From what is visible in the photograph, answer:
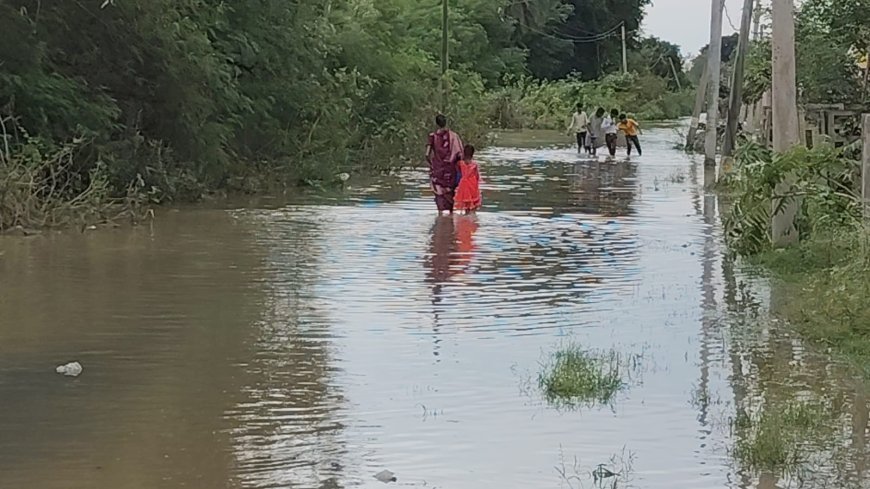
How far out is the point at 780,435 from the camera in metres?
7.11

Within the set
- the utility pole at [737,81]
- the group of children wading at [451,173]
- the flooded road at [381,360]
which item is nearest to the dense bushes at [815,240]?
the flooded road at [381,360]

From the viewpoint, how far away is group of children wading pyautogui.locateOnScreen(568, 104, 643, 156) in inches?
1570

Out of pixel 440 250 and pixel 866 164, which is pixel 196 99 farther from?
pixel 866 164

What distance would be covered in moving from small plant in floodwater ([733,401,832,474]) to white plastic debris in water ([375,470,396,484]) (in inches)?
68.3

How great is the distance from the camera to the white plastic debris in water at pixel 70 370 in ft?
29.5

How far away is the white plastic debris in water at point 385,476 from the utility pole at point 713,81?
2764cm

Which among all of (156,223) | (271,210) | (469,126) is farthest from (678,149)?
(156,223)

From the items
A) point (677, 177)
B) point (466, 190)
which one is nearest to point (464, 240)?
point (466, 190)

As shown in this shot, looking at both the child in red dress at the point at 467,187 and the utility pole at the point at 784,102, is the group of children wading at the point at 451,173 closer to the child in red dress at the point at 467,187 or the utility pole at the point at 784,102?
the child in red dress at the point at 467,187

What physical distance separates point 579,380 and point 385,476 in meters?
2.27

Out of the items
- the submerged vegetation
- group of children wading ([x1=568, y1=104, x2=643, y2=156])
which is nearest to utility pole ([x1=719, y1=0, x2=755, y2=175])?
group of children wading ([x1=568, y1=104, x2=643, y2=156])

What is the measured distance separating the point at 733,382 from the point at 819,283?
10.2 feet

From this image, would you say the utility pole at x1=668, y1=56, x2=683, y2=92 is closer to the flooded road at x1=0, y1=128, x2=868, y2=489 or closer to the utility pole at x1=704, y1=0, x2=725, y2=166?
the utility pole at x1=704, y1=0, x2=725, y2=166

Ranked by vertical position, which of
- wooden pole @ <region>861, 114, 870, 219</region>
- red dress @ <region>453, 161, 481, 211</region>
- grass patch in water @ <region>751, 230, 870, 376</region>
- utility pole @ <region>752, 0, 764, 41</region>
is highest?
utility pole @ <region>752, 0, 764, 41</region>
